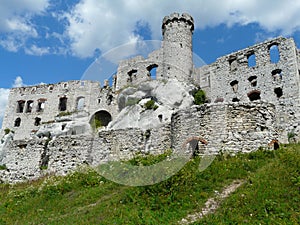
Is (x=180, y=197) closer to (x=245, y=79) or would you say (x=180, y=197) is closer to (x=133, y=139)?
(x=133, y=139)

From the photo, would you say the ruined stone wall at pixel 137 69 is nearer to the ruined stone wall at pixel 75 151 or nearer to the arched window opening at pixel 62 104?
the arched window opening at pixel 62 104

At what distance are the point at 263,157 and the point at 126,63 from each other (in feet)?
91.8

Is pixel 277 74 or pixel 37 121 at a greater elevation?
pixel 277 74

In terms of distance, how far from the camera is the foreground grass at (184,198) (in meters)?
8.53

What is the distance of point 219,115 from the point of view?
14625mm

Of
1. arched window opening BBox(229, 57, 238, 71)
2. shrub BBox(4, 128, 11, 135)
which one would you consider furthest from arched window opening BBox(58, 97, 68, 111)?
arched window opening BBox(229, 57, 238, 71)

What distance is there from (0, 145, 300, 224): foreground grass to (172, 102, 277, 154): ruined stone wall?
2.71 ft

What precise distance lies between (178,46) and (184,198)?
26085 millimetres

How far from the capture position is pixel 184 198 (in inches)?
388

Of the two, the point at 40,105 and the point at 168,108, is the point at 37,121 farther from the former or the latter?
the point at 168,108

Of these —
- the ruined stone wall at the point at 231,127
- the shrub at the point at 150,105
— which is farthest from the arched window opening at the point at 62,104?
the ruined stone wall at the point at 231,127

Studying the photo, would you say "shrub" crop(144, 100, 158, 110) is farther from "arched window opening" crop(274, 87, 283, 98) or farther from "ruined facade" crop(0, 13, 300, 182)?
"arched window opening" crop(274, 87, 283, 98)

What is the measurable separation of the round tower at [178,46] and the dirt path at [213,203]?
2262cm

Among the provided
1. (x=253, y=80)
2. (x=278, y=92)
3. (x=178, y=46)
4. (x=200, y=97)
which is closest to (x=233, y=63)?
(x=253, y=80)
